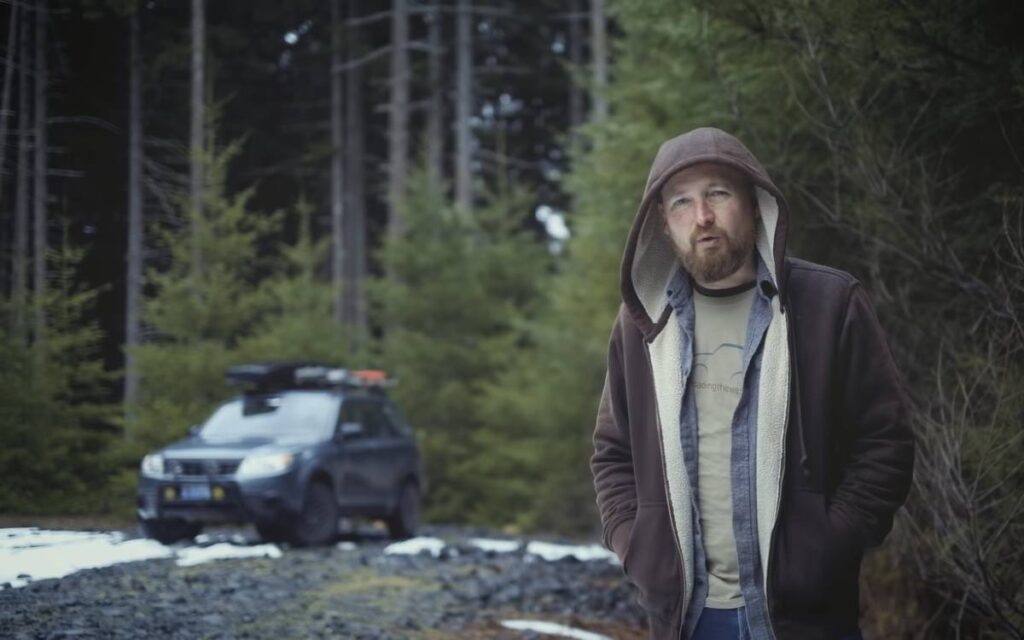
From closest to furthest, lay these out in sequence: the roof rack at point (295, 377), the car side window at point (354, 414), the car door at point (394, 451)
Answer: the roof rack at point (295, 377)
the car side window at point (354, 414)
the car door at point (394, 451)

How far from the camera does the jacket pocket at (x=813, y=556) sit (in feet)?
11.0

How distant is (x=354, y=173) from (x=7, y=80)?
624 centimetres

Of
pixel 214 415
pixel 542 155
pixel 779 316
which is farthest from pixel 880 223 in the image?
pixel 542 155

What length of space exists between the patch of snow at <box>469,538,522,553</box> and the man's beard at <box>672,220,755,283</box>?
29.9 feet

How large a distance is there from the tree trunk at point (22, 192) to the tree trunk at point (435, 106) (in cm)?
1072

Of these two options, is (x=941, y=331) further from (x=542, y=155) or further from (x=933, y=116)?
(x=542, y=155)

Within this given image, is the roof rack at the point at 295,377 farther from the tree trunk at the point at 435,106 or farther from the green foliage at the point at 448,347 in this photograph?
the green foliage at the point at 448,347

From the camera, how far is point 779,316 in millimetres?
3551

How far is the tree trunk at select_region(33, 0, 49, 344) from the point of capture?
5.00 meters

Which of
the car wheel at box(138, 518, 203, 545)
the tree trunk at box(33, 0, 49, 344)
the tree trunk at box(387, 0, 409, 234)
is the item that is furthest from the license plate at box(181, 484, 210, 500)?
the tree trunk at box(387, 0, 409, 234)

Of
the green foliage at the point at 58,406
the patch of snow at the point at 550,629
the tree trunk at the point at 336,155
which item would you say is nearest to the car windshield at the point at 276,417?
the tree trunk at the point at 336,155

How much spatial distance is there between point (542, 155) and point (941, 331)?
1628cm

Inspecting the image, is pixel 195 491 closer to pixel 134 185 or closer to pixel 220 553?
pixel 220 553

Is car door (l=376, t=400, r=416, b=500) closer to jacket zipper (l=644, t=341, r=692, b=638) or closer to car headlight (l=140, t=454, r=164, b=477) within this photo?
car headlight (l=140, t=454, r=164, b=477)
